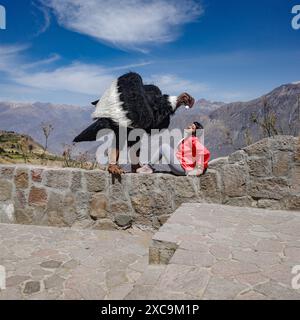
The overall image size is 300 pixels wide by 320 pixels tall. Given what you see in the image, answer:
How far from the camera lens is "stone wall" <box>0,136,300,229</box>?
460 centimetres

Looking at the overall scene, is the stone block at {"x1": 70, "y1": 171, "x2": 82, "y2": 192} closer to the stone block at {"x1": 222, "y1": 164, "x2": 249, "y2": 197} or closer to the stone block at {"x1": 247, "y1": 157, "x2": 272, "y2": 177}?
the stone block at {"x1": 222, "y1": 164, "x2": 249, "y2": 197}

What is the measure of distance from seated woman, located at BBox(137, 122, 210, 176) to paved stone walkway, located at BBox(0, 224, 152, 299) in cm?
104

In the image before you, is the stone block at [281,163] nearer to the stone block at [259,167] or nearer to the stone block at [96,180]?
the stone block at [259,167]

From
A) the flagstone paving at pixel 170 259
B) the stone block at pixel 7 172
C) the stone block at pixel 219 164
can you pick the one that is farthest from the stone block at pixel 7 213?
the stone block at pixel 219 164

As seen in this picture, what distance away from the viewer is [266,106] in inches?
276

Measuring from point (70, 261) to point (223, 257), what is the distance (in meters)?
1.92

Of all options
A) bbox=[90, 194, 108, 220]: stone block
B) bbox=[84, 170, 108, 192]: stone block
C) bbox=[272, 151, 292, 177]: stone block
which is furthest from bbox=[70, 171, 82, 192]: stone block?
bbox=[272, 151, 292, 177]: stone block

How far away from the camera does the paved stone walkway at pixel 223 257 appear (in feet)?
7.52

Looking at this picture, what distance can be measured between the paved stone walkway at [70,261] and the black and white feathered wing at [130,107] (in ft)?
5.10
